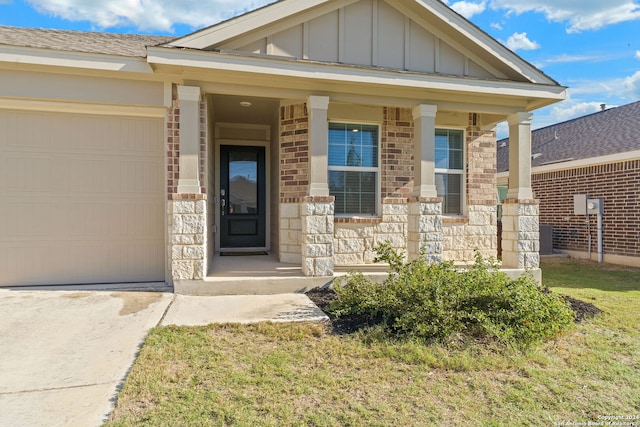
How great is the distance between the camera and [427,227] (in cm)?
618

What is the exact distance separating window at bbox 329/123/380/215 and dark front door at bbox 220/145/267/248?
94.2 inches

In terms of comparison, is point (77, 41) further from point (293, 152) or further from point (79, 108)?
point (293, 152)

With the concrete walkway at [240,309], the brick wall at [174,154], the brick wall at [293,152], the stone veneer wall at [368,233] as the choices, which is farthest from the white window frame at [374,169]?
the brick wall at [174,154]

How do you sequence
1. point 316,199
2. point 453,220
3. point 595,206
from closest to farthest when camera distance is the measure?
point 316,199, point 453,220, point 595,206

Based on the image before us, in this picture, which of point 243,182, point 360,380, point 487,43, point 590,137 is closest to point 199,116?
point 243,182

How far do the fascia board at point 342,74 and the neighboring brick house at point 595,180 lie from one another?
448 cm

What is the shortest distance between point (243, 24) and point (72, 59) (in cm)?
227

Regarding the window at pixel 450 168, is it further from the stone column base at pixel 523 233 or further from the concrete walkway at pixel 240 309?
the concrete walkway at pixel 240 309

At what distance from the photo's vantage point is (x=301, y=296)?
538 centimetres

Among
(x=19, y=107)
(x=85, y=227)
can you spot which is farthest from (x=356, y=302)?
(x=19, y=107)

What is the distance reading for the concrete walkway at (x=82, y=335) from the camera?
2.53 meters

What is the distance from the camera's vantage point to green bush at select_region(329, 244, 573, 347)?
3738mm

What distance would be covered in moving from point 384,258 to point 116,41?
5.37 metres

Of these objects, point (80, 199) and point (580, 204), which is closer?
point (80, 199)
